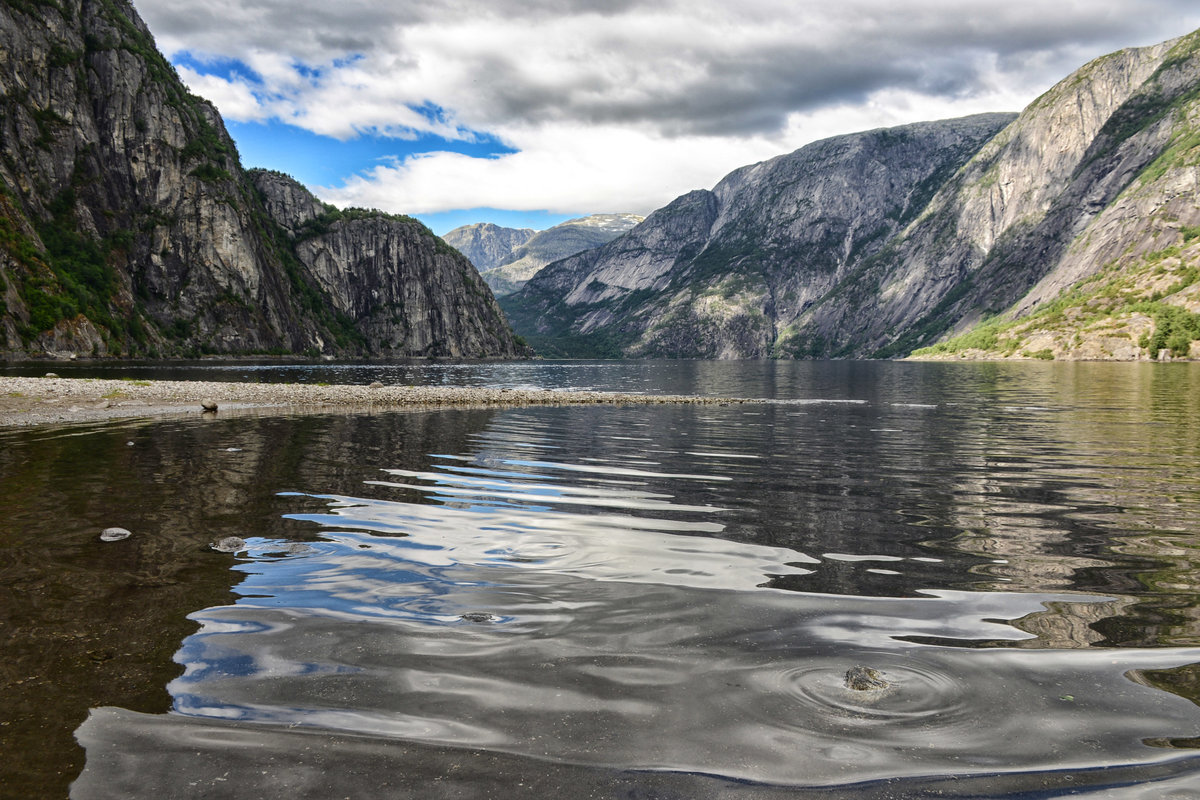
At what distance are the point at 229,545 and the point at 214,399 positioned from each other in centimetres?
4371

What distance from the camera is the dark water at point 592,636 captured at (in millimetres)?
5598

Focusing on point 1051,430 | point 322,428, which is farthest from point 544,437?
point 1051,430

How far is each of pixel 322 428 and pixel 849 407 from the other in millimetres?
41953

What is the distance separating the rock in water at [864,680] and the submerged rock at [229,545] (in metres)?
10.8

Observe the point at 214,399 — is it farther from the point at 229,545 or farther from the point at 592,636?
the point at 592,636

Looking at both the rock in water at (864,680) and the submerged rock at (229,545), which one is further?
the submerged rock at (229,545)

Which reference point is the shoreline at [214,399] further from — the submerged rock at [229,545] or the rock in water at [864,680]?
the rock in water at [864,680]

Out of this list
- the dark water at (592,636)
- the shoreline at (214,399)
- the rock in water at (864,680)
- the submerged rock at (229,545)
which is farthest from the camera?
the shoreline at (214,399)

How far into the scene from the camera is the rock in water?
713 cm

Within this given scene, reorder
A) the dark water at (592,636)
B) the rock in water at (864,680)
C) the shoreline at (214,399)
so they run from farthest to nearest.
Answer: the shoreline at (214,399), the rock in water at (864,680), the dark water at (592,636)

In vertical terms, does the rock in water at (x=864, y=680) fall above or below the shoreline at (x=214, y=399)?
below

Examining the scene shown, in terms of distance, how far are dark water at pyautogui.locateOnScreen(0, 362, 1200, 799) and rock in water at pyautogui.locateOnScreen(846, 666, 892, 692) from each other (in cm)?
12

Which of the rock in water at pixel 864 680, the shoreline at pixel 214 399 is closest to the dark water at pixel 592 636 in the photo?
the rock in water at pixel 864 680

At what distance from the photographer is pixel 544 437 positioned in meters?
34.6
